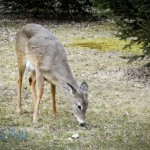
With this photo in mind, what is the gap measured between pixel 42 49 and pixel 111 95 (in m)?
2.10

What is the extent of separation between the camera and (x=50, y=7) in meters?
17.2

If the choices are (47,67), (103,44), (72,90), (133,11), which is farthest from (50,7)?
(72,90)

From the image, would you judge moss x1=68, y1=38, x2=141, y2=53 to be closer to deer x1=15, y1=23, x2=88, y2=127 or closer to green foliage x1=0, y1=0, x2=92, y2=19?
green foliage x1=0, y1=0, x2=92, y2=19

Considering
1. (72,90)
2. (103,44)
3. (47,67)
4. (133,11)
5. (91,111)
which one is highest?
(133,11)

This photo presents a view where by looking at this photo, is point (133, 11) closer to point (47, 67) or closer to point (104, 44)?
point (47, 67)

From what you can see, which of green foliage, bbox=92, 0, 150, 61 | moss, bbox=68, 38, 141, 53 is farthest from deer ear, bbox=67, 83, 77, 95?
moss, bbox=68, 38, 141, 53

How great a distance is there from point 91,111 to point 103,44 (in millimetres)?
5623

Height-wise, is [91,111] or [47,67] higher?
[47,67]

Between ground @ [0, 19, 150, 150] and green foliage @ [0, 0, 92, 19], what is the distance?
15.0 feet

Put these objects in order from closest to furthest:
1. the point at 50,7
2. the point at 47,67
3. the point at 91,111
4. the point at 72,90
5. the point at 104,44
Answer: the point at 72,90 < the point at 47,67 < the point at 91,111 < the point at 104,44 < the point at 50,7

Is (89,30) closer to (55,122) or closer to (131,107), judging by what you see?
(131,107)

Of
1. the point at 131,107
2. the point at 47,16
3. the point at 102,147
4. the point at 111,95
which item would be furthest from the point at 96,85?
the point at 47,16

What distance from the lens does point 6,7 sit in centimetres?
1767

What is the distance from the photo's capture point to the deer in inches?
269
